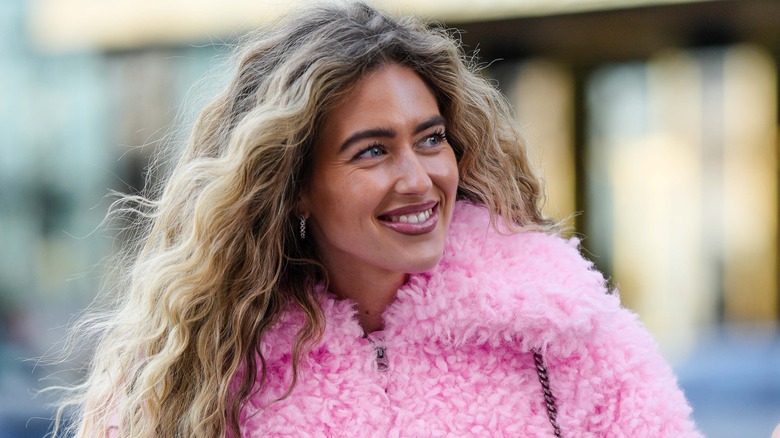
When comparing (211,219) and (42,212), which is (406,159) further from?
(42,212)

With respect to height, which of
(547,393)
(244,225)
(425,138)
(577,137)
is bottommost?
(547,393)

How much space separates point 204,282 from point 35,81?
20.6ft

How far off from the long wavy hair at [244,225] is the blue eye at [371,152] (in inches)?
4.9

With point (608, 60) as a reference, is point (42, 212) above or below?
below

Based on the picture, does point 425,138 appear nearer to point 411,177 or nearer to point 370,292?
point 411,177

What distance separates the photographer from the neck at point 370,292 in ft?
6.70

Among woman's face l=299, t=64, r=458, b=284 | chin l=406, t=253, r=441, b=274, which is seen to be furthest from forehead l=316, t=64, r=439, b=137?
chin l=406, t=253, r=441, b=274

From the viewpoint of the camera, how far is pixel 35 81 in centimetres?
752

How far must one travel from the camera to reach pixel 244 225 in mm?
1979

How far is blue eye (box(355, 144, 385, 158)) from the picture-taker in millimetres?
1912

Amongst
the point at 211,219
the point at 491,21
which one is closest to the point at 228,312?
the point at 211,219

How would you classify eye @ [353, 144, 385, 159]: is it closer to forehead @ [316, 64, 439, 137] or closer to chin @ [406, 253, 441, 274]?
forehead @ [316, 64, 439, 137]

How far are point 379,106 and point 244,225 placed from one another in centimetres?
41

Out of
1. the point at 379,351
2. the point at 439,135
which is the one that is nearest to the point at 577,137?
the point at 439,135
